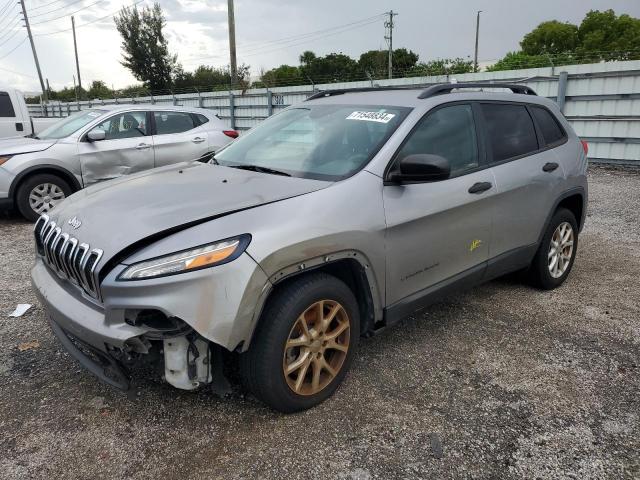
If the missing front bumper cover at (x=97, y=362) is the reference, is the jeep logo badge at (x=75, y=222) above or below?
above

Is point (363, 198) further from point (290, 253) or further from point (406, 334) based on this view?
point (406, 334)

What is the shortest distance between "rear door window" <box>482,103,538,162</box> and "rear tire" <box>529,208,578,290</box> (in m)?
0.72

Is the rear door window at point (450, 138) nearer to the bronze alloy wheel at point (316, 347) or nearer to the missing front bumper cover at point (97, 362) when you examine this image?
the bronze alloy wheel at point (316, 347)

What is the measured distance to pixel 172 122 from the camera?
8.23m

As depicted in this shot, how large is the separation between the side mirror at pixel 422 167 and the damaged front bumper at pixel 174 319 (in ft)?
3.54

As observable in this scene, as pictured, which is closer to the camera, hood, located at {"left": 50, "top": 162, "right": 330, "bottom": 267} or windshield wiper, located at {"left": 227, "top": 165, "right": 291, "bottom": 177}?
hood, located at {"left": 50, "top": 162, "right": 330, "bottom": 267}

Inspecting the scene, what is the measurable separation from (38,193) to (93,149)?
958 millimetres

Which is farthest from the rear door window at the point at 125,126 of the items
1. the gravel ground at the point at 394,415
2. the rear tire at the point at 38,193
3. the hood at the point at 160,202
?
the hood at the point at 160,202

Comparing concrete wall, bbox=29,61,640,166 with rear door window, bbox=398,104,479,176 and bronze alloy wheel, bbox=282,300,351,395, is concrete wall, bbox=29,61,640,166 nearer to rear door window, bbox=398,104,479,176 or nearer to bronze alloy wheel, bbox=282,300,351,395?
rear door window, bbox=398,104,479,176

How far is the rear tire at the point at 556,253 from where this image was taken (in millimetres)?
4262

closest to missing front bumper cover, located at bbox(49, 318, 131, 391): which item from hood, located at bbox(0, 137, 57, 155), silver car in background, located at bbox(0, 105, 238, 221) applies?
silver car in background, located at bbox(0, 105, 238, 221)

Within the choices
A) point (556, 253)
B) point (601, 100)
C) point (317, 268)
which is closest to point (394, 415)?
point (317, 268)

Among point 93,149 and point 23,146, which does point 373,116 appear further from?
point 23,146

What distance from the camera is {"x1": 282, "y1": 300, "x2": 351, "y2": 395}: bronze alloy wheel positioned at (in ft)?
8.41
